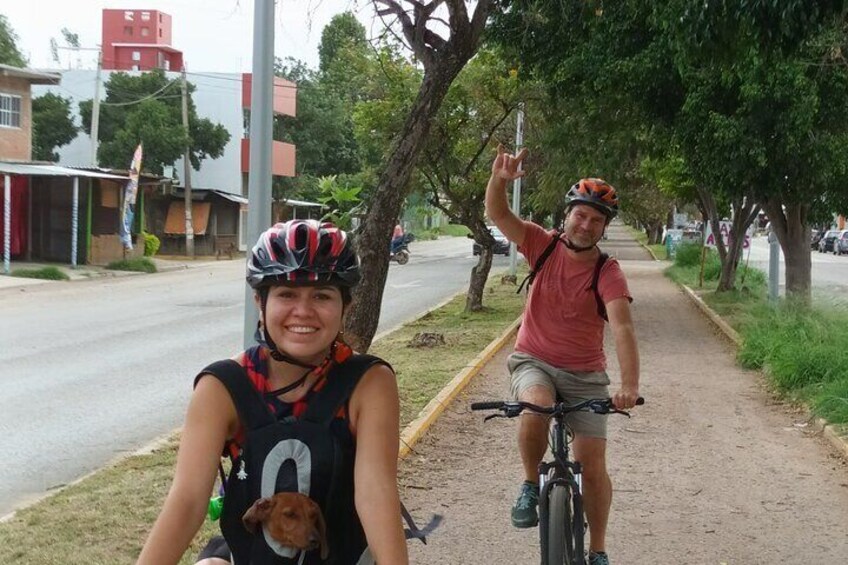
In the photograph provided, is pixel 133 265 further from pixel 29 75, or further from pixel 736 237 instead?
pixel 736 237

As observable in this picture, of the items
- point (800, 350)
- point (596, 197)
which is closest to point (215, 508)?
point (596, 197)

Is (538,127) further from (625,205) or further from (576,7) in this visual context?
(625,205)

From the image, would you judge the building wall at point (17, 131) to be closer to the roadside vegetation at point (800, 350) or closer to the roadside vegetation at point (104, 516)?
the roadside vegetation at point (800, 350)

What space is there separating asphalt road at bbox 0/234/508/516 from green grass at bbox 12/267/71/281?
0.86 meters

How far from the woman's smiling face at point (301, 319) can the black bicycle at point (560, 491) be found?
162 cm

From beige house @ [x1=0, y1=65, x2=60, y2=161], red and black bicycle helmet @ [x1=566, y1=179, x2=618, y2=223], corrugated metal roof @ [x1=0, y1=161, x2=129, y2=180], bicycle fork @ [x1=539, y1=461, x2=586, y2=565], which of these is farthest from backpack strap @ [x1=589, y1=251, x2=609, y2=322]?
beige house @ [x1=0, y1=65, x2=60, y2=161]

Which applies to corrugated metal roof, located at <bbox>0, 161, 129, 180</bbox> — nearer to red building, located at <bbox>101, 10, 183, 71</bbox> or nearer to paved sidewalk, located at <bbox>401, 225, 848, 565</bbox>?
paved sidewalk, located at <bbox>401, 225, 848, 565</bbox>

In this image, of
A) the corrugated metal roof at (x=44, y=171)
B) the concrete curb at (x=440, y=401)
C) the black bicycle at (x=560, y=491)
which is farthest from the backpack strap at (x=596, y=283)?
the corrugated metal roof at (x=44, y=171)

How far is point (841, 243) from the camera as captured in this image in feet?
189

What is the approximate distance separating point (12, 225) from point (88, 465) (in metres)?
25.0

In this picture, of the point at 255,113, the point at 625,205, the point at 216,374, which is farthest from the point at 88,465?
the point at 625,205

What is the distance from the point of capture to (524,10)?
11.7 metres

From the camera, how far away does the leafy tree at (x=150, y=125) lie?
128 feet

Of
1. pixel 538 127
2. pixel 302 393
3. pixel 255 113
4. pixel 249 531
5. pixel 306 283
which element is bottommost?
pixel 249 531
